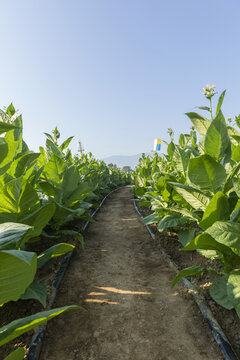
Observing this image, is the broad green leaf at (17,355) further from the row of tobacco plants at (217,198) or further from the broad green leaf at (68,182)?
the broad green leaf at (68,182)

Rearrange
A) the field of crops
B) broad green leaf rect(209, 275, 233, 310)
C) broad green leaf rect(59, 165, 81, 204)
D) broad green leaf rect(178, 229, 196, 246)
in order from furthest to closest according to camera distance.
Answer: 1. broad green leaf rect(59, 165, 81, 204)
2. broad green leaf rect(178, 229, 196, 246)
3. broad green leaf rect(209, 275, 233, 310)
4. the field of crops

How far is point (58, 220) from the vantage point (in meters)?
3.00

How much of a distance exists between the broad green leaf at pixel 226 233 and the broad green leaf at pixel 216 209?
0.65 ft

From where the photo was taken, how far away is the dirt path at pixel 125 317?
159cm

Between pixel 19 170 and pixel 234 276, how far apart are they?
1916mm

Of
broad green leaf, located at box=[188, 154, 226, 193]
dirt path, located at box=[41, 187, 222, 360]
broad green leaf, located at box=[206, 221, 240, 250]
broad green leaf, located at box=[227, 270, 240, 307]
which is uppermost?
broad green leaf, located at box=[188, 154, 226, 193]

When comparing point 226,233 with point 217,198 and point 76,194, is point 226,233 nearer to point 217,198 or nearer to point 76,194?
point 217,198

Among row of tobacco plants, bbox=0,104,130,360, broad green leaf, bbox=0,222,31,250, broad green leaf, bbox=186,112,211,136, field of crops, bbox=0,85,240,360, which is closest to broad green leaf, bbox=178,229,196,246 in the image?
field of crops, bbox=0,85,240,360

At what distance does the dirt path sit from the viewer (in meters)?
1.59

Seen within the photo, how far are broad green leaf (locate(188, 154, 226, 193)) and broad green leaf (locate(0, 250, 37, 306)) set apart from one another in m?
1.31

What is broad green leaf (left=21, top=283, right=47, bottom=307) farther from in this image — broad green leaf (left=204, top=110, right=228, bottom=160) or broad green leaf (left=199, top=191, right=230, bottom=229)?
broad green leaf (left=204, top=110, right=228, bottom=160)

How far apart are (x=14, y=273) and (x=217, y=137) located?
1.65 m

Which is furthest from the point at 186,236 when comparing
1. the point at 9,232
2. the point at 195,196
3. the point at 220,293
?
the point at 9,232

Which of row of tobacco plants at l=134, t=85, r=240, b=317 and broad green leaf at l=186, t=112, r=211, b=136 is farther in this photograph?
broad green leaf at l=186, t=112, r=211, b=136
